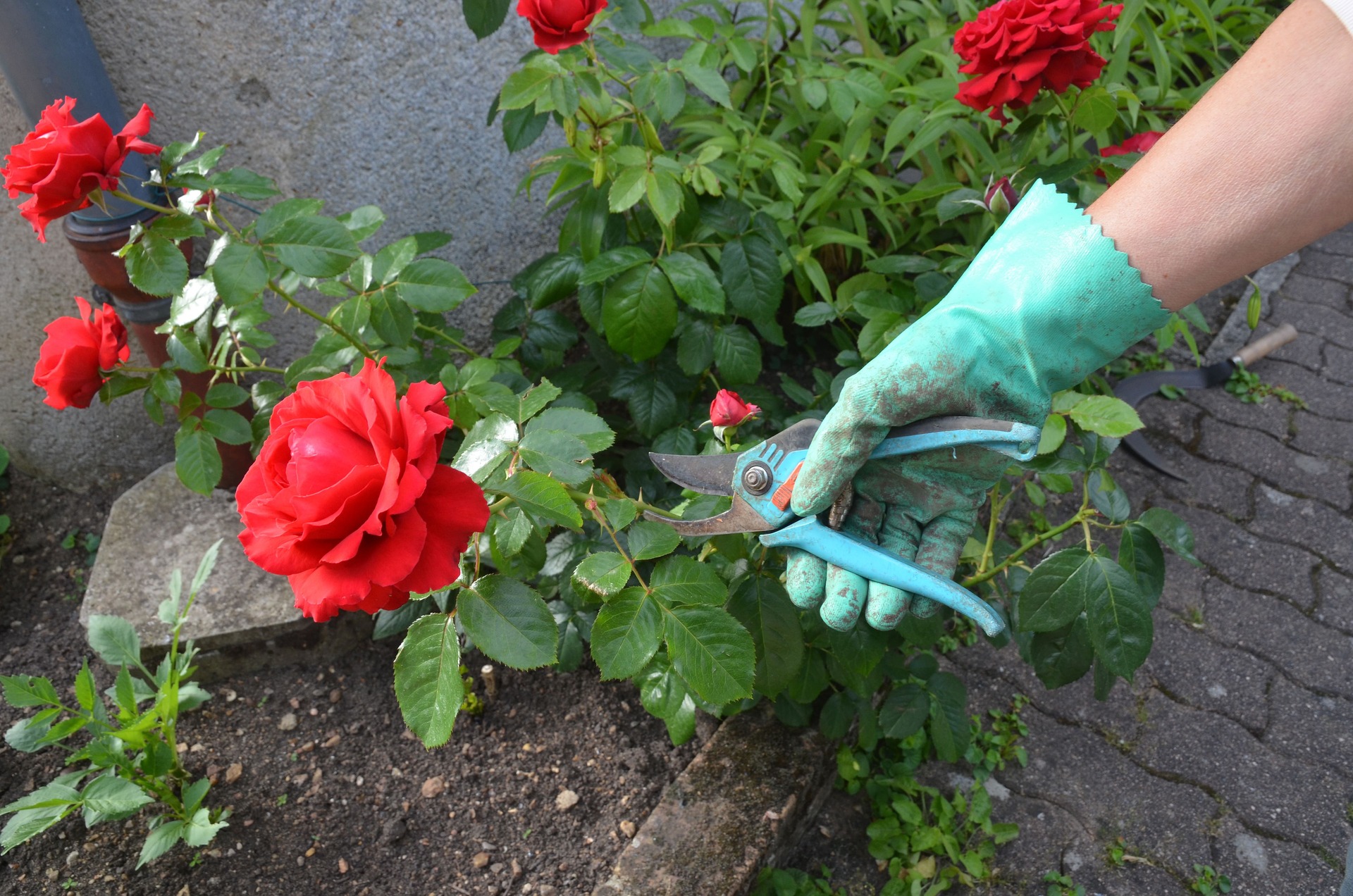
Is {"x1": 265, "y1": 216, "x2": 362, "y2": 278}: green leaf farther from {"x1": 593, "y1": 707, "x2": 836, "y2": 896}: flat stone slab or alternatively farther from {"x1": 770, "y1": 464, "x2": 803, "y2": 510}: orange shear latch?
{"x1": 593, "y1": 707, "x2": 836, "y2": 896}: flat stone slab

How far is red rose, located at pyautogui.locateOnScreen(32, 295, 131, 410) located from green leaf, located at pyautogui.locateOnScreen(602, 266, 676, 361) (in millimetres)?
886

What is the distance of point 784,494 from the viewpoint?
1186 millimetres

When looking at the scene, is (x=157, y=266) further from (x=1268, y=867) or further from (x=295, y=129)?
(x=1268, y=867)

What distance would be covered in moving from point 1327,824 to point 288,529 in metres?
2.17

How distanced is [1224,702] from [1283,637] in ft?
1.06

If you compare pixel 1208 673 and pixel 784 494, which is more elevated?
pixel 784 494

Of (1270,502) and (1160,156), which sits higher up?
(1160,156)

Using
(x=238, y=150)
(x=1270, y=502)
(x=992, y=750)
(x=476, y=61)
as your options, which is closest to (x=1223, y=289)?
(x=1270, y=502)

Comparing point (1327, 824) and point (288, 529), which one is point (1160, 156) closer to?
point (288, 529)

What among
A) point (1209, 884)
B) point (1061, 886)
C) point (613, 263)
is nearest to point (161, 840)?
point (613, 263)

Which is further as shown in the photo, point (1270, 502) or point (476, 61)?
point (1270, 502)

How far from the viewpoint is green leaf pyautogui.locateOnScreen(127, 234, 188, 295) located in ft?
4.35

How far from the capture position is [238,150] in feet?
6.62

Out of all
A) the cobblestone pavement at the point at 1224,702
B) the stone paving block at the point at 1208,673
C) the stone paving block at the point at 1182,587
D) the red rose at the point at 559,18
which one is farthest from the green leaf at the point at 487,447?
the stone paving block at the point at 1182,587
